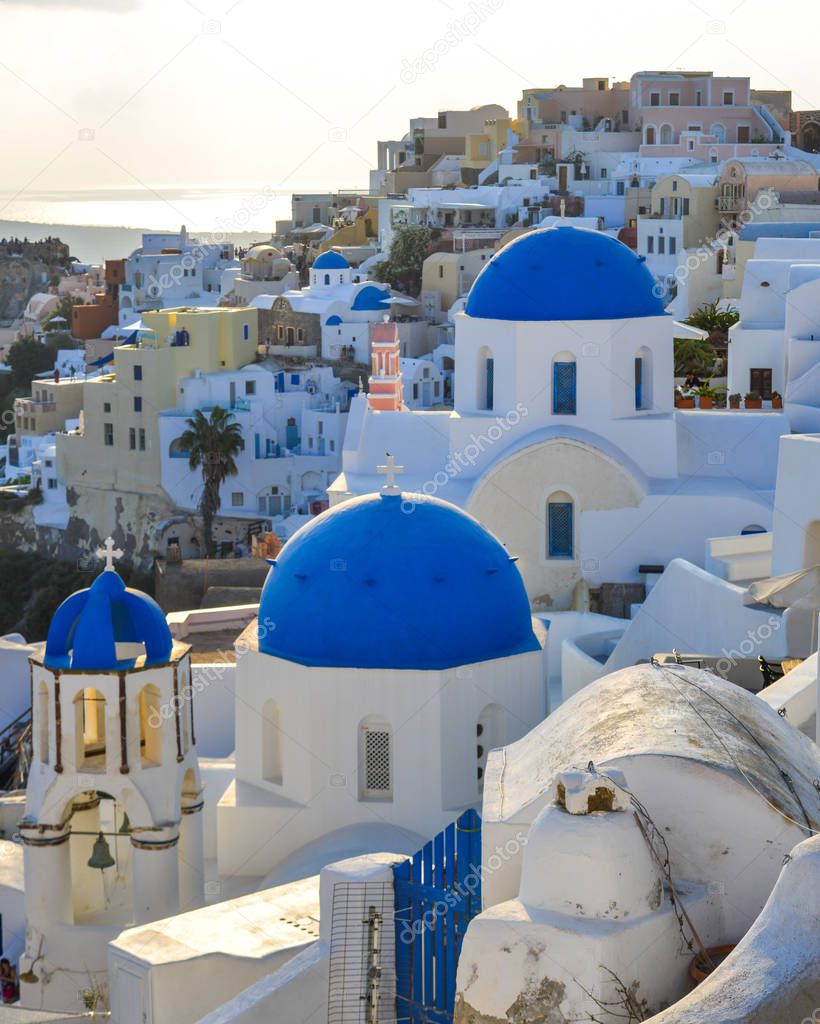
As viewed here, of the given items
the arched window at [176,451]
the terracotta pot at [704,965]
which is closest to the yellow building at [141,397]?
the arched window at [176,451]

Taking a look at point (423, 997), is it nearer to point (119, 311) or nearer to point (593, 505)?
point (593, 505)

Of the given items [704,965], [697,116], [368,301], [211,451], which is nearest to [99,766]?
[704,965]

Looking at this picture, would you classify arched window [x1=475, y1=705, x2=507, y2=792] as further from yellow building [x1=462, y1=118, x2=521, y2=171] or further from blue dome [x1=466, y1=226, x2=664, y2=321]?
yellow building [x1=462, y1=118, x2=521, y2=171]

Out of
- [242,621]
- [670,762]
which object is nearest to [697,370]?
[242,621]

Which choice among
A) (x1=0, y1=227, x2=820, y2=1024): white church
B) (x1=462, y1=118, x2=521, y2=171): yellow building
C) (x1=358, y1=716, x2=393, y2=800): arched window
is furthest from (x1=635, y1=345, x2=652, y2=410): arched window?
(x1=462, y1=118, x2=521, y2=171): yellow building

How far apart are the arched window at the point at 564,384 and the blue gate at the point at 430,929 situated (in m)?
11.8

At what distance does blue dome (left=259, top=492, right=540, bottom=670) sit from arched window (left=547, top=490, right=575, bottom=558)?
622 cm

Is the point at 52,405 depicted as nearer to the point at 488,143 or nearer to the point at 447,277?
the point at 447,277

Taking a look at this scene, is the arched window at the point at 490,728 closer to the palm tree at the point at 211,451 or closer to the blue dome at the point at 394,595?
the blue dome at the point at 394,595

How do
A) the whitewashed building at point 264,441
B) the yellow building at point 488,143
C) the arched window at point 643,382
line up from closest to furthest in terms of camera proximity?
the arched window at point 643,382 → the whitewashed building at point 264,441 → the yellow building at point 488,143

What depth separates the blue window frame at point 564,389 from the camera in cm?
2406

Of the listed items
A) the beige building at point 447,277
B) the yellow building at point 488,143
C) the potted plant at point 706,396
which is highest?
the yellow building at point 488,143

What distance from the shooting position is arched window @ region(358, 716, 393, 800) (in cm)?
1689

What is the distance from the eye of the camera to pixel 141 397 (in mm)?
51469
